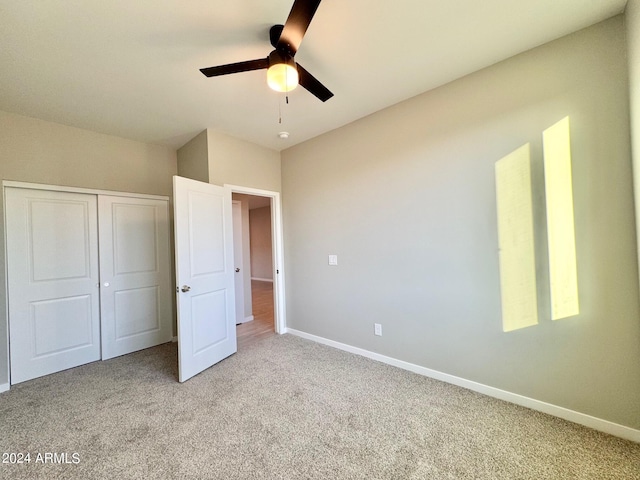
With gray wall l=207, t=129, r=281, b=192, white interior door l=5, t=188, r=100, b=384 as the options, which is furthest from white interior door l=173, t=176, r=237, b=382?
white interior door l=5, t=188, r=100, b=384

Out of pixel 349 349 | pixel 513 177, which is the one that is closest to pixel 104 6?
pixel 513 177

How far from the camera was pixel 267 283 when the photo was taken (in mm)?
8766

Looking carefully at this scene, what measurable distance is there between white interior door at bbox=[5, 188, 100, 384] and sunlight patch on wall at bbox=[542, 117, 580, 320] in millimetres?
4500

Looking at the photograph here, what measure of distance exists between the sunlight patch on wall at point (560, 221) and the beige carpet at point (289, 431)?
2.82 ft

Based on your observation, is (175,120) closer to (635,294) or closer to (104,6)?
(104,6)

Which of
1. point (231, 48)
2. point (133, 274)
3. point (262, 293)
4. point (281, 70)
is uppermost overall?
point (231, 48)

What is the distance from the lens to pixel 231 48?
1836 millimetres

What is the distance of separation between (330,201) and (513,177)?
186cm

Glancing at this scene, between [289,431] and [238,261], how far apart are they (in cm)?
299

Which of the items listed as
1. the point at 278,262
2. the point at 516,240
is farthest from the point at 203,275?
the point at 516,240

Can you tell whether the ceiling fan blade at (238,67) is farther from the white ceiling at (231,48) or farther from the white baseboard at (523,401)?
the white baseboard at (523,401)

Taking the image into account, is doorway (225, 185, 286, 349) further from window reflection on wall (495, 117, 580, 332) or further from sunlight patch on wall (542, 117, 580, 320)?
sunlight patch on wall (542, 117, 580, 320)

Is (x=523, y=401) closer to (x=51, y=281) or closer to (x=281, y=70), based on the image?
(x=281, y=70)

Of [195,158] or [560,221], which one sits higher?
[195,158]
